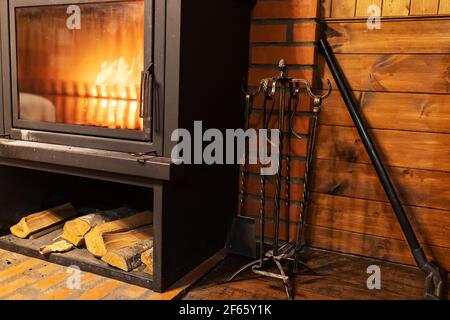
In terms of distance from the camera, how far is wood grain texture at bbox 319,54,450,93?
1612 millimetres

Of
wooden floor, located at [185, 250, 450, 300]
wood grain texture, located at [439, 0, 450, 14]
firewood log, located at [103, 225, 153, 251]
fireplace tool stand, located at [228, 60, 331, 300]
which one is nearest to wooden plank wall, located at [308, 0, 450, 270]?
wood grain texture, located at [439, 0, 450, 14]

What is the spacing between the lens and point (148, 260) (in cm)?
156

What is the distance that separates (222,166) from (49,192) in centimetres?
86

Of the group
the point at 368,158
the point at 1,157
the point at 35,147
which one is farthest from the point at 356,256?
the point at 1,157

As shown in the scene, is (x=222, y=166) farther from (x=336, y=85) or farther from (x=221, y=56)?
(x=336, y=85)

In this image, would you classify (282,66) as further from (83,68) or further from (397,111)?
(83,68)

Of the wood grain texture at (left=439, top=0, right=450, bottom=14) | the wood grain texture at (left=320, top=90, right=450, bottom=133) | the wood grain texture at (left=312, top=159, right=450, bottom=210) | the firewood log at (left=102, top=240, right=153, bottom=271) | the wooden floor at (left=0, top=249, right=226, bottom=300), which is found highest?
the wood grain texture at (left=439, top=0, right=450, bottom=14)

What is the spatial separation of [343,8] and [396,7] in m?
0.20

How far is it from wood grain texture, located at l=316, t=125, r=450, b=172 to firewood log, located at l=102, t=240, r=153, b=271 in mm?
830

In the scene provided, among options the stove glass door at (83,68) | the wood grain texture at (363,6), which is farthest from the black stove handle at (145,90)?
the wood grain texture at (363,6)

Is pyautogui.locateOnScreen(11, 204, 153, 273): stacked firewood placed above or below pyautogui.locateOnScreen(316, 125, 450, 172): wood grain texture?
below

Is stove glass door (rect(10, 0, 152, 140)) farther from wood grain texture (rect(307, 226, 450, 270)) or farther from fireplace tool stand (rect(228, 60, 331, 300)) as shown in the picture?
wood grain texture (rect(307, 226, 450, 270))

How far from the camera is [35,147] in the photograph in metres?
1.59
